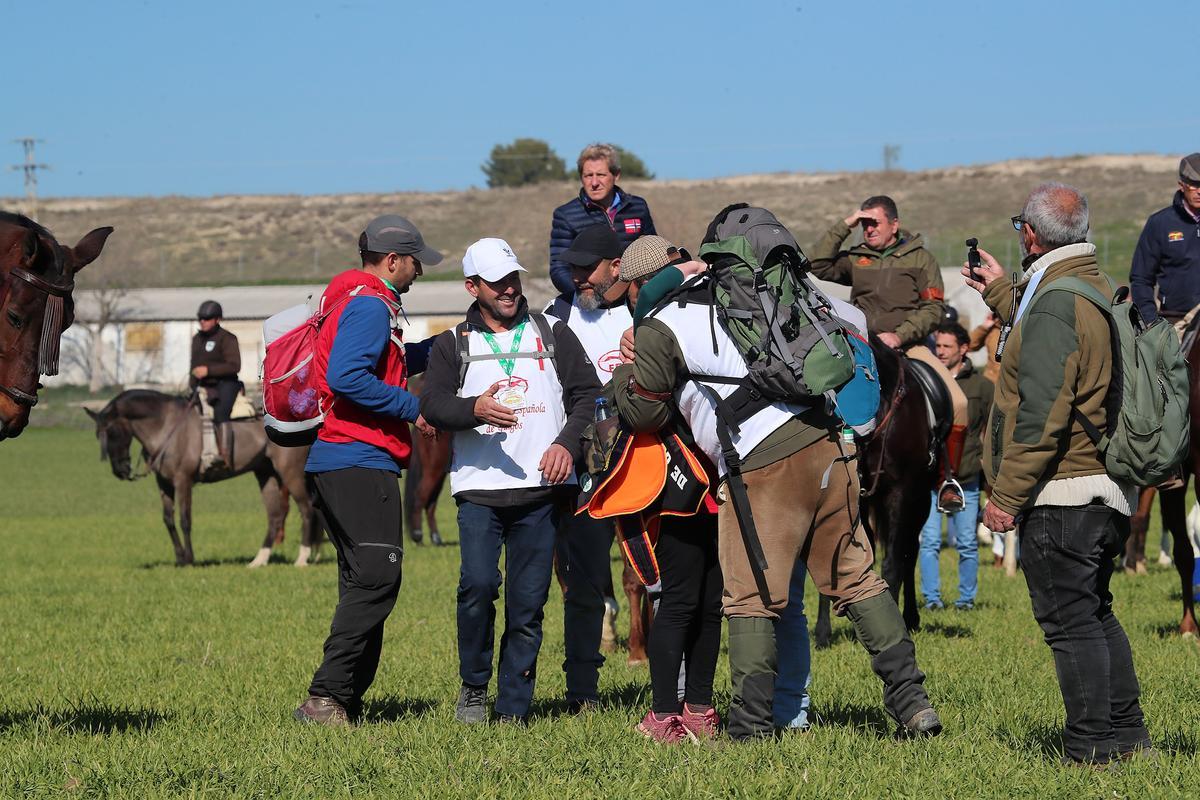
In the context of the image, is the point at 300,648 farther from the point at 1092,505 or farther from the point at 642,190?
the point at 642,190

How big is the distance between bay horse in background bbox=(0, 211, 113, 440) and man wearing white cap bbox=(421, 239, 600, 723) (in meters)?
1.66

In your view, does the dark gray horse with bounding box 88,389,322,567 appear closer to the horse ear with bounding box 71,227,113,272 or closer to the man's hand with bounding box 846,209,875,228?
the man's hand with bounding box 846,209,875,228

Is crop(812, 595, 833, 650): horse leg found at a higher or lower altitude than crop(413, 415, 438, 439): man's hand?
lower

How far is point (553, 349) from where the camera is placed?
23.8 ft

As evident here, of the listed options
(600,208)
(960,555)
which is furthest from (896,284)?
(960,555)

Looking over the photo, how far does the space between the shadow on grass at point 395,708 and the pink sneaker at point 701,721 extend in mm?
1535

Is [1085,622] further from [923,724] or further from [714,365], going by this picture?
[714,365]

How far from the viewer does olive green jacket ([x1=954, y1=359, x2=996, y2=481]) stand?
13.5 meters

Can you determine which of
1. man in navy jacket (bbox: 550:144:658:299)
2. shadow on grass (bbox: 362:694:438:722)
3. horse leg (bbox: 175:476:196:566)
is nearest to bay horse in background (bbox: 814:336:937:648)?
man in navy jacket (bbox: 550:144:658:299)

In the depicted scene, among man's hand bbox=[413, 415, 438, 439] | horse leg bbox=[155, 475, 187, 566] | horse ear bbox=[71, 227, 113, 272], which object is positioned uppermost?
horse ear bbox=[71, 227, 113, 272]

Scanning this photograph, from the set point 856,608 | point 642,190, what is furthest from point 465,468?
point 642,190

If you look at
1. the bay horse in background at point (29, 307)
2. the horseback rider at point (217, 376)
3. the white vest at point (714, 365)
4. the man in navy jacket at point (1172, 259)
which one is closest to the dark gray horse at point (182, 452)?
the horseback rider at point (217, 376)

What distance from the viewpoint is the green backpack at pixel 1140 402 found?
5.61m

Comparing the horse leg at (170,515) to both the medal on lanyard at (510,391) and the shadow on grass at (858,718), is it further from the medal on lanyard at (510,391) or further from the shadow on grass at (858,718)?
the shadow on grass at (858,718)
